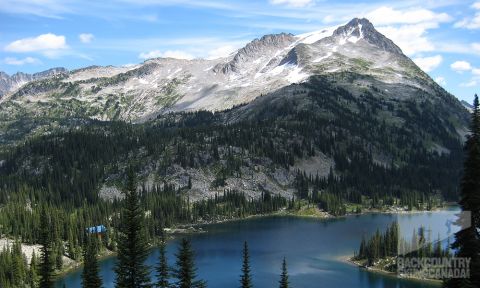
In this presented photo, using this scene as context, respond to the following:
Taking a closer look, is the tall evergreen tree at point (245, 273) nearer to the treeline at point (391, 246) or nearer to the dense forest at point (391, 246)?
the dense forest at point (391, 246)

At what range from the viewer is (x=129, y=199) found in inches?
1763

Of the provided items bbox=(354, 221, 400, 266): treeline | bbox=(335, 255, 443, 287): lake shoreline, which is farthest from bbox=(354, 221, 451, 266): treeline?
bbox=(335, 255, 443, 287): lake shoreline

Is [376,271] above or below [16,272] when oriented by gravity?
below

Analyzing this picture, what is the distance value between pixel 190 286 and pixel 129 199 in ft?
43.2

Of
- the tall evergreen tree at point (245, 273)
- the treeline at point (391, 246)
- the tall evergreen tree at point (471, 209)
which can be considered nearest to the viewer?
the tall evergreen tree at point (471, 209)

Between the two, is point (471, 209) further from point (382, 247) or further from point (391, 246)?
point (382, 247)

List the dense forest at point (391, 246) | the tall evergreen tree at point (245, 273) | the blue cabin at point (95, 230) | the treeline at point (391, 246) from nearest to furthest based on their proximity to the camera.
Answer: the tall evergreen tree at point (245, 273) → the dense forest at point (391, 246) → the treeline at point (391, 246) → the blue cabin at point (95, 230)

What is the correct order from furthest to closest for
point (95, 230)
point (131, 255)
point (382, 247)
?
point (95, 230), point (382, 247), point (131, 255)

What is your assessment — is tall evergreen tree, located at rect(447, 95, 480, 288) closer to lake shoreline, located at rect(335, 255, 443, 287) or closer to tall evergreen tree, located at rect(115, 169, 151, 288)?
tall evergreen tree, located at rect(115, 169, 151, 288)

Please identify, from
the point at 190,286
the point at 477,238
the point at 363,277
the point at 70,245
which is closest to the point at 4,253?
the point at 70,245

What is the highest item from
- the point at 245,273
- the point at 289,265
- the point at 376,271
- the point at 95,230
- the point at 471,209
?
the point at 471,209

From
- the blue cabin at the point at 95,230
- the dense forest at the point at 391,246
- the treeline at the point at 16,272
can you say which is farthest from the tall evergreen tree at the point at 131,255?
the blue cabin at the point at 95,230

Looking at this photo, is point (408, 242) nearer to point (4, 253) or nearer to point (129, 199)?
point (4, 253)

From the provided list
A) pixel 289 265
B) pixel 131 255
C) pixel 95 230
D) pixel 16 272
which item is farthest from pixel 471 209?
pixel 95 230
